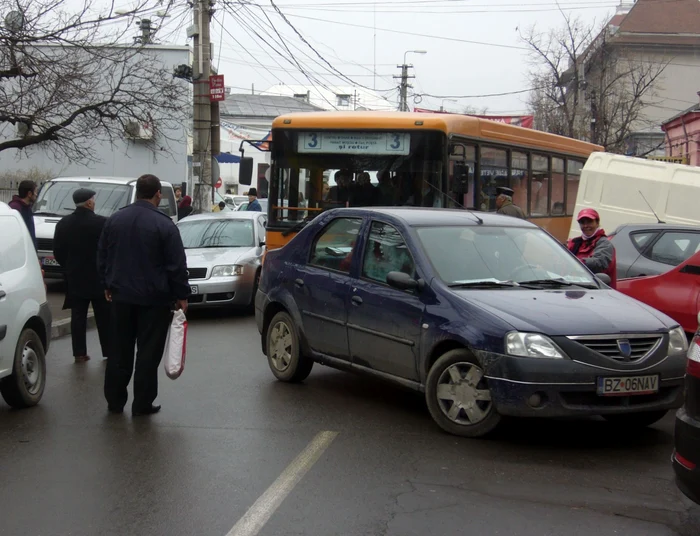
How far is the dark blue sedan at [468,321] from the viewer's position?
21.1ft

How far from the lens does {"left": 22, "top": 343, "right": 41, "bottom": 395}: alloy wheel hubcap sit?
788cm

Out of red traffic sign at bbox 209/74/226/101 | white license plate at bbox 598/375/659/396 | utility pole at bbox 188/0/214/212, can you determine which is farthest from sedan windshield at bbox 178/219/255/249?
white license plate at bbox 598/375/659/396

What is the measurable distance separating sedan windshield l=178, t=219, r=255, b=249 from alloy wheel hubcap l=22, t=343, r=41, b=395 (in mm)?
7264

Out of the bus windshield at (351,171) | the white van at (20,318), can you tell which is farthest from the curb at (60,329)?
the white van at (20,318)

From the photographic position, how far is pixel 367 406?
7.98 meters

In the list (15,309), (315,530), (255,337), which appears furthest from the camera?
(255,337)

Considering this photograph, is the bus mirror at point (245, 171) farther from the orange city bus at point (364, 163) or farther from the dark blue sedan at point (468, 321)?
the dark blue sedan at point (468, 321)

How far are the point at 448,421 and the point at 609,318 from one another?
1.33 m

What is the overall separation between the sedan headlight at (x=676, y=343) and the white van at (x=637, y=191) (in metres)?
11.1

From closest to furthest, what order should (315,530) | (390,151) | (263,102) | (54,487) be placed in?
(315,530), (54,487), (390,151), (263,102)

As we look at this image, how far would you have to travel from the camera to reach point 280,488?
558 cm

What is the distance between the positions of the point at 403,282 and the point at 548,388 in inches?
55.8

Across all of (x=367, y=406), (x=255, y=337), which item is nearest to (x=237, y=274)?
(x=255, y=337)

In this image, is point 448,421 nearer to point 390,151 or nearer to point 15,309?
point 15,309
